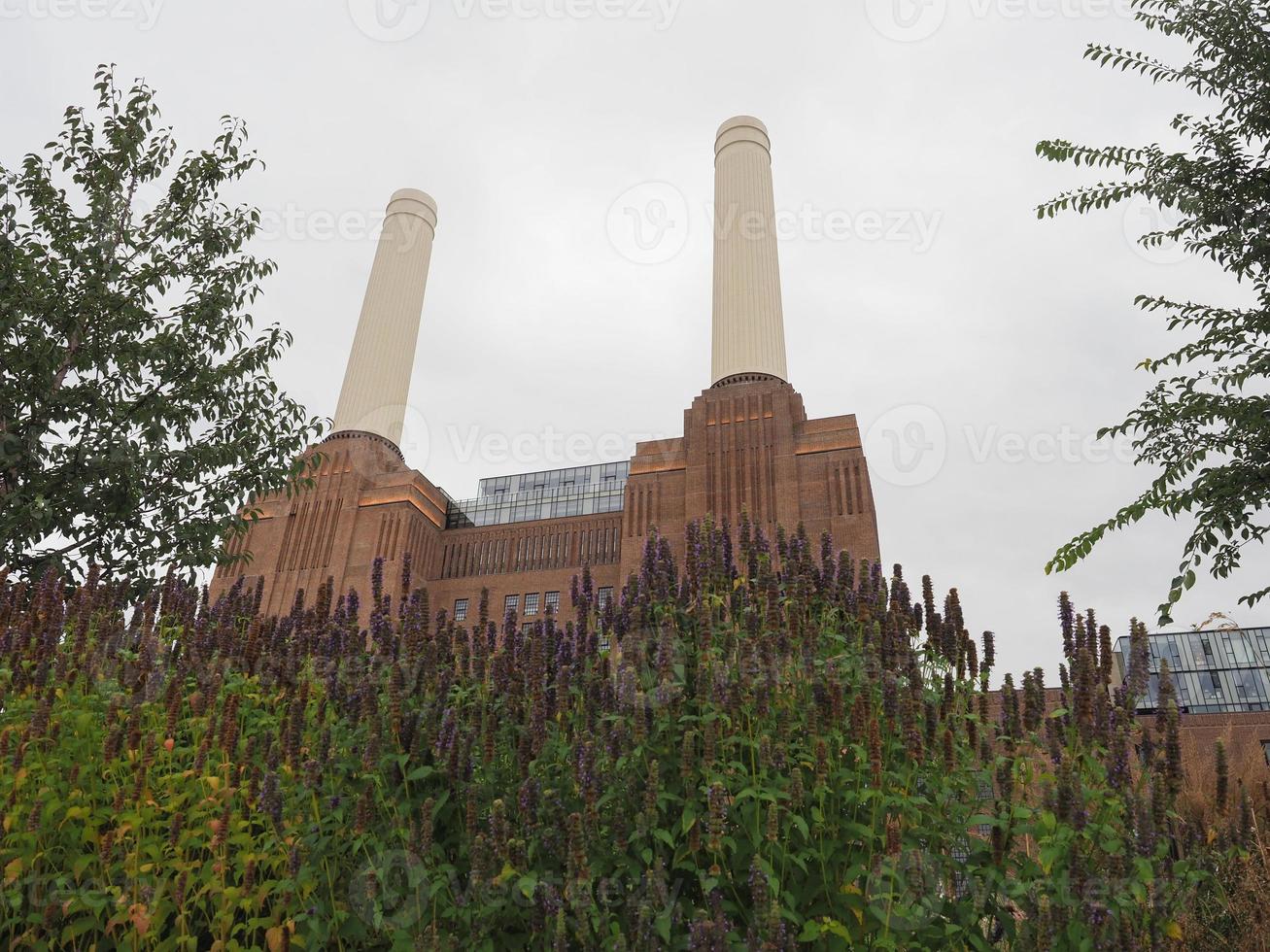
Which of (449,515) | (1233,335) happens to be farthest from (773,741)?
(449,515)

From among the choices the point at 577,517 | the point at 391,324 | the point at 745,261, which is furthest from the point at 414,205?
the point at 577,517

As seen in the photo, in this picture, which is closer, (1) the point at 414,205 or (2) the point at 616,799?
(2) the point at 616,799

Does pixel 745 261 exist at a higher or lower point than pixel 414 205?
lower

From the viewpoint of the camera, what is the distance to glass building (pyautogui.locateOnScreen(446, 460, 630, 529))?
73.6m

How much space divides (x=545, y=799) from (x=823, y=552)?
3249mm

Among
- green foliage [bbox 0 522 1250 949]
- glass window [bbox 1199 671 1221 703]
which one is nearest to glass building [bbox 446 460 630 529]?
glass window [bbox 1199 671 1221 703]

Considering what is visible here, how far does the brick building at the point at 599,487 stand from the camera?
191 ft

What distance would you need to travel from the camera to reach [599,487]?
7538 cm

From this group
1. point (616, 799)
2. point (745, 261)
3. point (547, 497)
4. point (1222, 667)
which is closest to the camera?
point (616, 799)

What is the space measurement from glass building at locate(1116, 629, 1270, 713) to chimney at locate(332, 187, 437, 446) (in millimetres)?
72735

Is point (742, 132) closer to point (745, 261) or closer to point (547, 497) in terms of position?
point (745, 261)

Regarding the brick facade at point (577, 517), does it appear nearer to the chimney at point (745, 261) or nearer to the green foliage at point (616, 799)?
the chimney at point (745, 261)

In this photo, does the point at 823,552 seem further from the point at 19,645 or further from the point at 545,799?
the point at 19,645

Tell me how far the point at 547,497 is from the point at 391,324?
24910 mm
